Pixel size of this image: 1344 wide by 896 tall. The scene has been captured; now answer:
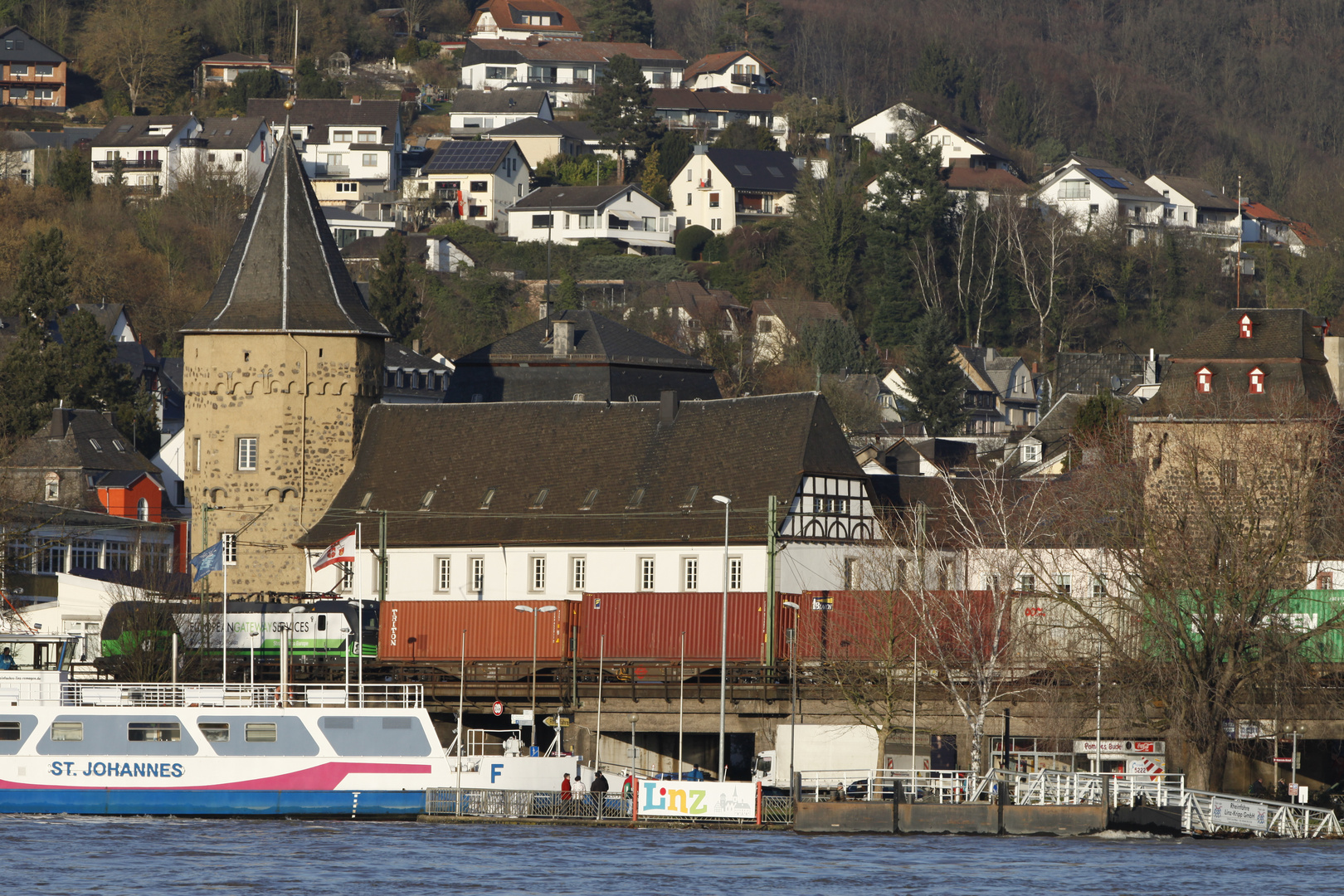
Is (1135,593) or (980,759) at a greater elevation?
(1135,593)

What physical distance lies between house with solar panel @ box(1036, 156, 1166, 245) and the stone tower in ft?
313

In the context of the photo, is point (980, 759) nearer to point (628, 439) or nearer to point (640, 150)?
point (628, 439)

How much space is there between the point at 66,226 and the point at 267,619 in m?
80.8

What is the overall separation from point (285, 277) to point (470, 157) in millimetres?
92966

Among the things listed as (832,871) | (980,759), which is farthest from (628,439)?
(832,871)

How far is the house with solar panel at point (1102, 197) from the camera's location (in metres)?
176

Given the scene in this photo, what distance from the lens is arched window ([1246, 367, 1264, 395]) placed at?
83438 millimetres

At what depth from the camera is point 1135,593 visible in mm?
58125

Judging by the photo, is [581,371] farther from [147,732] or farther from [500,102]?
[500,102]

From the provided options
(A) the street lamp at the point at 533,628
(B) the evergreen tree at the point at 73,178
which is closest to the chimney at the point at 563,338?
(A) the street lamp at the point at 533,628

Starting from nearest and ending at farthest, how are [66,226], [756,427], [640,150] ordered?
[756,427]
[66,226]
[640,150]

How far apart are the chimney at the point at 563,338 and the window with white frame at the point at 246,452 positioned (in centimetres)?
1829

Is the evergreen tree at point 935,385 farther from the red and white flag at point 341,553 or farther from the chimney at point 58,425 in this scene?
the red and white flag at point 341,553

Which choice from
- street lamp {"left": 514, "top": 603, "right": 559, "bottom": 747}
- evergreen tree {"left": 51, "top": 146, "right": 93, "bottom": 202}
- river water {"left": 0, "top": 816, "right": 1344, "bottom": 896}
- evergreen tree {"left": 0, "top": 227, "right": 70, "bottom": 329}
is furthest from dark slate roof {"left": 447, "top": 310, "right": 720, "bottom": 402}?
evergreen tree {"left": 51, "top": 146, "right": 93, "bottom": 202}
